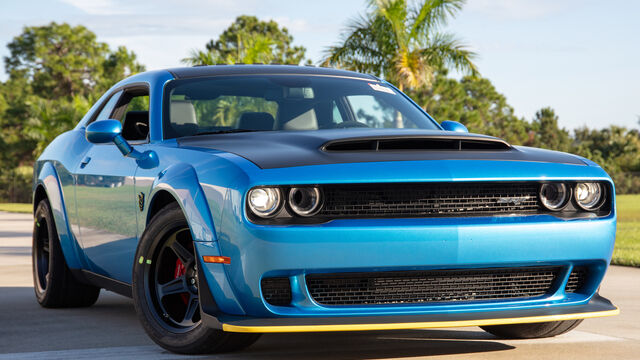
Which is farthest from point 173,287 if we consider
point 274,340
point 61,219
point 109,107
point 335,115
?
point 109,107

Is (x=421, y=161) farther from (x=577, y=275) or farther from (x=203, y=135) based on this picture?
(x=203, y=135)

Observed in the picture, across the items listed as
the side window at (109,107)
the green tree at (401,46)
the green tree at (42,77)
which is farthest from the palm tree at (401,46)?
the green tree at (42,77)

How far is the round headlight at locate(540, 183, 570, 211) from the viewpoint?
173 inches

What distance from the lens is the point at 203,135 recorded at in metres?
5.20

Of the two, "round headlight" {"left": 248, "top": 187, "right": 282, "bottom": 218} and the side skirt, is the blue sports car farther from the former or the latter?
the side skirt

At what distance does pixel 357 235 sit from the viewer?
12.9 feet

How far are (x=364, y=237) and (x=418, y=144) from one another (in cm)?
72

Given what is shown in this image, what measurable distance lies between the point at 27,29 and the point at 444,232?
252 feet

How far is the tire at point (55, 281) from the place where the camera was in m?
6.55

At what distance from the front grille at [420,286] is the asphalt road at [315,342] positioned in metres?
0.50

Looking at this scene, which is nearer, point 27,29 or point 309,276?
point 309,276

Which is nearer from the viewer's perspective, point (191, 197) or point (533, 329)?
point (191, 197)

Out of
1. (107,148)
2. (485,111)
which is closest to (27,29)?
(485,111)

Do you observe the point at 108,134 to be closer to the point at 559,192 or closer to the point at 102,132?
the point at 102,132
